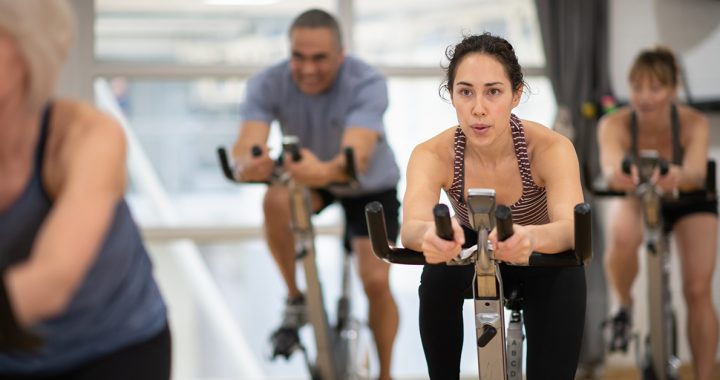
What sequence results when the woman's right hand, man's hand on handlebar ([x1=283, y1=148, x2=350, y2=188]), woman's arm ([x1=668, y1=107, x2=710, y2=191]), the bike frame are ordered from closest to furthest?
the woman's right hand
man's hand on handlebar ([x1=283, y1=148, x2=350, y2=188])
woman's arm ([x1=668, y1=107, x2=710, y2=191])
the bike frame

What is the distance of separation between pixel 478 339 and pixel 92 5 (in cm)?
390

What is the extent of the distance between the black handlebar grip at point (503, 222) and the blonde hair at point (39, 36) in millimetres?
750

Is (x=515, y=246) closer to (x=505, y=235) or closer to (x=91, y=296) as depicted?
(x=505, y=235)

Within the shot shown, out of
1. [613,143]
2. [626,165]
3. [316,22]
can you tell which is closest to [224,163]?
[316,22]

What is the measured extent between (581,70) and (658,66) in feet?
4.41

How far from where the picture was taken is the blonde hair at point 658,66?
13.1 ft

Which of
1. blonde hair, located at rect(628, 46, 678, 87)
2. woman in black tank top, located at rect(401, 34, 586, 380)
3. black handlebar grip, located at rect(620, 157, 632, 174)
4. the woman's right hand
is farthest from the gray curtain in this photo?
the woman's right hand

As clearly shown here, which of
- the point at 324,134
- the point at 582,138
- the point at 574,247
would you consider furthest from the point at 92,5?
Result: the point at 574,247

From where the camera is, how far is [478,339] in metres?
2.04

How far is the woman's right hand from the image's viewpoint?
73.4 inches

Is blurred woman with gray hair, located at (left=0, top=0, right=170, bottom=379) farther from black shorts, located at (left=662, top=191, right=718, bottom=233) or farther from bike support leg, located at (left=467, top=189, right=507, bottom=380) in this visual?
black shorts, located at (left=662, top=191, right=718, bottom=233)

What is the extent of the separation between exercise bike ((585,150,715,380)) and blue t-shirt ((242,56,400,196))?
0.79 meters

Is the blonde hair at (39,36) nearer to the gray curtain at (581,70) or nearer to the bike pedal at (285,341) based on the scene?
the bike pedal at (285,341)

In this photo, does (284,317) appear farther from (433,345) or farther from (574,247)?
(574,247)
